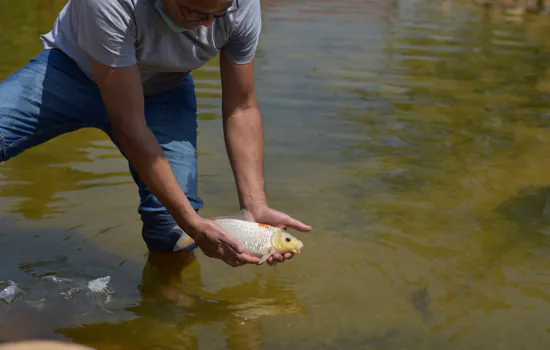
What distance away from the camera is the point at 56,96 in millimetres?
4285

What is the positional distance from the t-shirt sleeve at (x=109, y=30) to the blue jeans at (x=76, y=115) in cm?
55

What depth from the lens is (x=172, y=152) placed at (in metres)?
4.52

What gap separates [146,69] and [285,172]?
2.81 meters

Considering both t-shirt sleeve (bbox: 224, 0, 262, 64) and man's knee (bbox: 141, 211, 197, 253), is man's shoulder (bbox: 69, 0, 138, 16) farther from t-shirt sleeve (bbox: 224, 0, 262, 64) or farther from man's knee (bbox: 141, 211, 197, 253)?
man's knee (bbox: 141, 211, 197, 253)

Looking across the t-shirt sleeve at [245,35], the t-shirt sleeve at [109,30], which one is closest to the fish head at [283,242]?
the t-shirt sleeve at [245,35]

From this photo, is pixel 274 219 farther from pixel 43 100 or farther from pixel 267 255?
pixel 43 100

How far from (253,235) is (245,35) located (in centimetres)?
99

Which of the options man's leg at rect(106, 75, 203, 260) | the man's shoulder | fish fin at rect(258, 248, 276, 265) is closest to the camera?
the man's shoulder

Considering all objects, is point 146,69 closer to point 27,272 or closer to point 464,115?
point 27,272

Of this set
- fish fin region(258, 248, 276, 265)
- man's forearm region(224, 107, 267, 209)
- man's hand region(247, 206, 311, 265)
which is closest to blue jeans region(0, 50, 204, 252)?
man's forearm region(224, 107, 267, 209)

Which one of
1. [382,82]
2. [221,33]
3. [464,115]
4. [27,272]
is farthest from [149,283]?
[382,82]

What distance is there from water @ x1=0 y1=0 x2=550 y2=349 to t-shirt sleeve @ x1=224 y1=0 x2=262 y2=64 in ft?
4.46

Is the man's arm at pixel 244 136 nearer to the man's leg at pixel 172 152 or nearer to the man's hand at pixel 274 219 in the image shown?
the man's hand at pixel 274 219

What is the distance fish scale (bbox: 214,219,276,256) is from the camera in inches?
160
